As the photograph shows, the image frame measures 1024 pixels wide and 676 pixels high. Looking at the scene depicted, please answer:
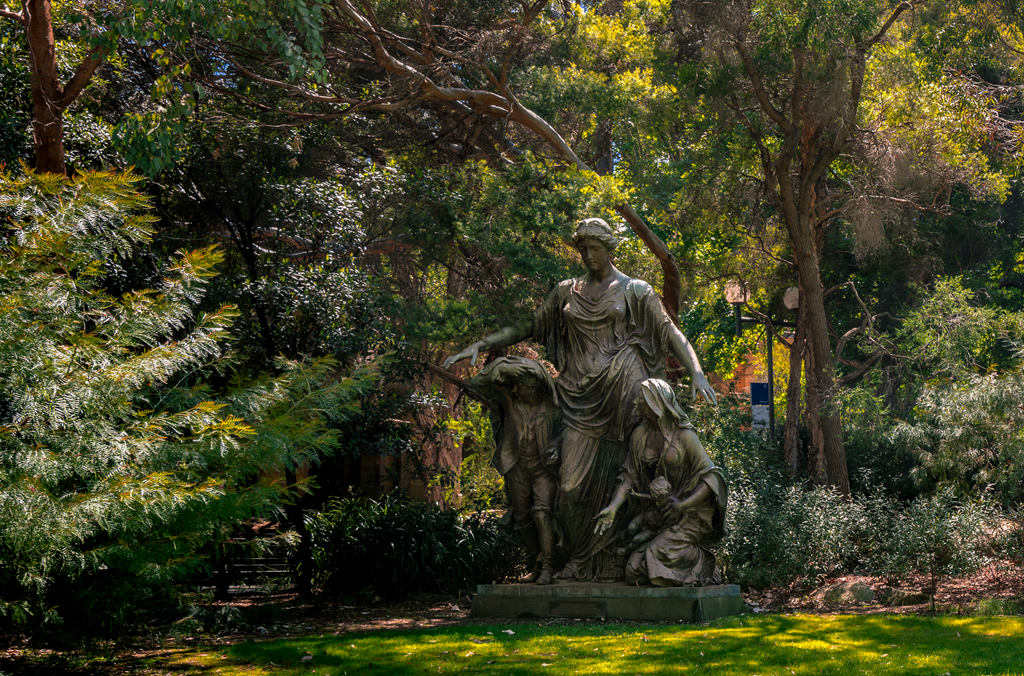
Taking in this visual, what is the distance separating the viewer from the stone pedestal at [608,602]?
917cm

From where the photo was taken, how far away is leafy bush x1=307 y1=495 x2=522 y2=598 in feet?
42.5

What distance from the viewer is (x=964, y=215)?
72.7 feet

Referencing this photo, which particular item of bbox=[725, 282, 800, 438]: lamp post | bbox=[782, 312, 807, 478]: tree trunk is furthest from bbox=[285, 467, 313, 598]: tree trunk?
bbox=[725, 282, 800, 438]: lamp post

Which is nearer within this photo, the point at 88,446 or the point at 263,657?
the point at 88,446

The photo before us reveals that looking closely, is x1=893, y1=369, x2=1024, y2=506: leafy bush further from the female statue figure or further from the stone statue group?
the stone statue group

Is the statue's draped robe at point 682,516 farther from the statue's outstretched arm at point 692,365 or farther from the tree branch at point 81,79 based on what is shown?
the tree branch at point 81,79

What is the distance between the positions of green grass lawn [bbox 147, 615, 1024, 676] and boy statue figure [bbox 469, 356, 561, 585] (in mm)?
1223

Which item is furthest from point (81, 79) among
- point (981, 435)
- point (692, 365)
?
point (981, 435)

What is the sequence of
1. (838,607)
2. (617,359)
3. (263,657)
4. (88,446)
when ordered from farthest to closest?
1. (838,607)
2. (617,359)
3. (263,657)
4. (88,446)

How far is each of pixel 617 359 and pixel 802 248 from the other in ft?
23.7

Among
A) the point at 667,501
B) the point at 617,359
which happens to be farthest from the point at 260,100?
the point at 667,501

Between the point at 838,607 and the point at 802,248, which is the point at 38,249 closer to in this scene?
→ the point at 838,607

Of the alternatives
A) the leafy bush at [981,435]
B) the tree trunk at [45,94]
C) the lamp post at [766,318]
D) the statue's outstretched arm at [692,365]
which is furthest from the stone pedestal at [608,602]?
the lamp post at [766,318]

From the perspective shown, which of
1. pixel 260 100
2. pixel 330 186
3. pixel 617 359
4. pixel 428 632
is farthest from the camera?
pixel 260 100
